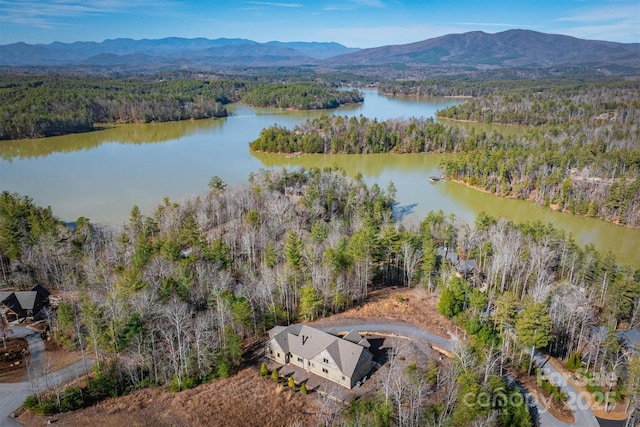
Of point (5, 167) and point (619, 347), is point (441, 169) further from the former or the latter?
point (5, 167)

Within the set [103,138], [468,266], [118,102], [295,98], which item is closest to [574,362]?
[468,266]

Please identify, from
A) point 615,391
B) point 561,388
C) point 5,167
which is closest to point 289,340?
point 561,388

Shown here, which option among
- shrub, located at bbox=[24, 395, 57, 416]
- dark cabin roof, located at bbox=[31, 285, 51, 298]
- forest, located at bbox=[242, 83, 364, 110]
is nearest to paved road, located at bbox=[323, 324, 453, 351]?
shrub, located at bbox=[24, 395, 57, 416]

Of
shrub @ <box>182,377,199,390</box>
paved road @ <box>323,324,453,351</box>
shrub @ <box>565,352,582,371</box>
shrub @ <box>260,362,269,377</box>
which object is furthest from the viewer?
paved road @ <box>323,324,453,351</box>

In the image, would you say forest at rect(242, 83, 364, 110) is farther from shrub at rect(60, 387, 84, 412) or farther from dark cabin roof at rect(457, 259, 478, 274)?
shrub at rect(60, 387, 84, 412)

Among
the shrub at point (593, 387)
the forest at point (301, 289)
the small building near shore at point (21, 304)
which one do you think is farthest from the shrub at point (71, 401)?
the shrub at point (593, 387)

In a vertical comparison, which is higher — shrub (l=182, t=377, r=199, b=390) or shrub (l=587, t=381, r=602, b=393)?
shrub (l=182, t=377, r=199, b=390)

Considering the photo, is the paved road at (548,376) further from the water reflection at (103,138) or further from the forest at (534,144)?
the water reflection at (103,138)
